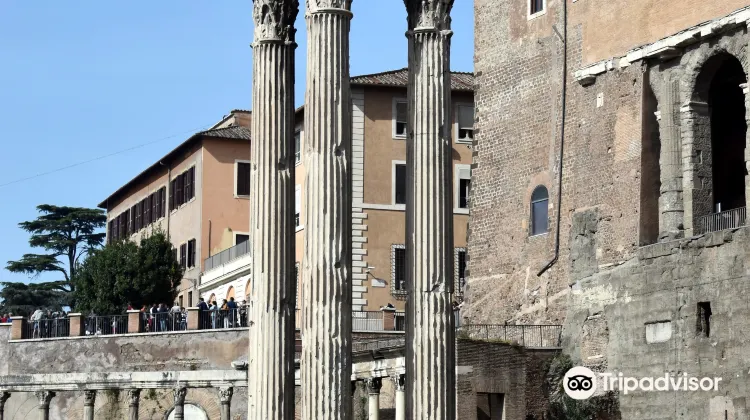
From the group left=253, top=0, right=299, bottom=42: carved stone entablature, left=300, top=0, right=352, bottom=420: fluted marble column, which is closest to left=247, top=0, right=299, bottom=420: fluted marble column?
left=253, top=0, right=299, bottom=42: carved stone entablature

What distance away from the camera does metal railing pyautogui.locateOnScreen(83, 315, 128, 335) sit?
37.1 m

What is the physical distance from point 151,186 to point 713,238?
2836 cm

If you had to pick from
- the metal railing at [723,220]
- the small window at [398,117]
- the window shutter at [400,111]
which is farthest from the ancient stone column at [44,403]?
the window shutter at [400,111]

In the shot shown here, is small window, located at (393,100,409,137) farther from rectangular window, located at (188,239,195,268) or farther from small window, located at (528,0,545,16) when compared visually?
rectangular window, located at (188,239,195,268)

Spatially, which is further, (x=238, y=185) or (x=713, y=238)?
(x=238, y=185)

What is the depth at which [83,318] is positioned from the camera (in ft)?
125

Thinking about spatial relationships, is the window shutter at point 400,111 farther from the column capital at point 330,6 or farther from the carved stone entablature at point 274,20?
the column capital at point 330,6

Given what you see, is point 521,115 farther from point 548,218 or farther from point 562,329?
point 562,329

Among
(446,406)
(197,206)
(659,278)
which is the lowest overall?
(446,406)

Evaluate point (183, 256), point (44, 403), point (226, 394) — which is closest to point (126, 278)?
point (183, 256)

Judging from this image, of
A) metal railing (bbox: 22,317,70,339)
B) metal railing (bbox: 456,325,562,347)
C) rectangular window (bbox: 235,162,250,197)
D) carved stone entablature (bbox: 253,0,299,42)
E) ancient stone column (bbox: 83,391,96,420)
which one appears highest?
rectangular window (bbox: 235,162,250,197)

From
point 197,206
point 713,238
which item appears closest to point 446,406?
point 713,238

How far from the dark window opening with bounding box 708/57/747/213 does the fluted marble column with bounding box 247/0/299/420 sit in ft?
45.0

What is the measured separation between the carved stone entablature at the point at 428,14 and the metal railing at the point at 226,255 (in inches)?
991
